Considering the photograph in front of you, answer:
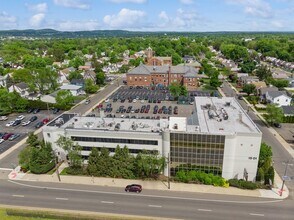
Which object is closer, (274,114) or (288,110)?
(274,114)

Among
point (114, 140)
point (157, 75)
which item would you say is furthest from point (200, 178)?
point (157, 75)

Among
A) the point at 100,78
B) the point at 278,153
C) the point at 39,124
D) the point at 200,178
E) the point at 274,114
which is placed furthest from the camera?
the point at 100,78

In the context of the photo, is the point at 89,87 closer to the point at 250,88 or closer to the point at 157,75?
the point at 157,75

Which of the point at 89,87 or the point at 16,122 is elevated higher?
the point at 89,87

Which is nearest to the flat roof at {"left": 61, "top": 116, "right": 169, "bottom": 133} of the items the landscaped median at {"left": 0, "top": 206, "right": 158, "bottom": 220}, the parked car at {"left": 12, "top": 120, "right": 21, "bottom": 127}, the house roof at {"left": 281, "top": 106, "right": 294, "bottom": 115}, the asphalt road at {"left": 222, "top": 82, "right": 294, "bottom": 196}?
the landscaped median at {"left": 0, "top": 206, "right": 158, "bottom": 220}

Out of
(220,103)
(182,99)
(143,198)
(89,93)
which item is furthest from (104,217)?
(89,93)

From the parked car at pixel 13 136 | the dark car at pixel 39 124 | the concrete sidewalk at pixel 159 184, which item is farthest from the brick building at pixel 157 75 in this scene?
the concrete sidewalk at pixel 159 184

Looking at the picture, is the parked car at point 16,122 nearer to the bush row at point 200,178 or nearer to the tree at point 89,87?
the tree at point 89,87
